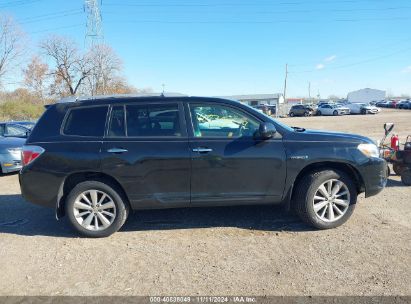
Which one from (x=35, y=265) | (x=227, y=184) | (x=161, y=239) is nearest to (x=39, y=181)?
(x=35, y=265)

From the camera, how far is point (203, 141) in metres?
4.23

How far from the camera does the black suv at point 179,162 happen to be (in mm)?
4211

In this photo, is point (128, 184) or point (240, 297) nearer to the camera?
point (240, 297)

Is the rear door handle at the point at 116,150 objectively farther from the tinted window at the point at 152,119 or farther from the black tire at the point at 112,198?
the black tire at the point at 112,198

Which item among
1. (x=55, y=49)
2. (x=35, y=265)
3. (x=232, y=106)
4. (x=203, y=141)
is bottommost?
(x=35, y=265)

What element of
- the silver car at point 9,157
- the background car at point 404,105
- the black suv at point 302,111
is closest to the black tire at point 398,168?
the silver car at point 9,157

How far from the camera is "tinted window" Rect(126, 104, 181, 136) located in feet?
14.1

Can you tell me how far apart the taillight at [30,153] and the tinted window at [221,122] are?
2.06 meters

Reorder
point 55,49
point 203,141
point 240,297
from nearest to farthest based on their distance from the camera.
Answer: point 240,297, point 203,141, point 55,49

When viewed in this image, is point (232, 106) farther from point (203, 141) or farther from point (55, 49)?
point (55, 49)

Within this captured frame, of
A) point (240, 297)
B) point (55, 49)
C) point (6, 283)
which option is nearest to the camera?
point (240, 297)

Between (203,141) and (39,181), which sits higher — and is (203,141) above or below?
above

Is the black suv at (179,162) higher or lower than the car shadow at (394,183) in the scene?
higher

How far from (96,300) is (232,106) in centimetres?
280
